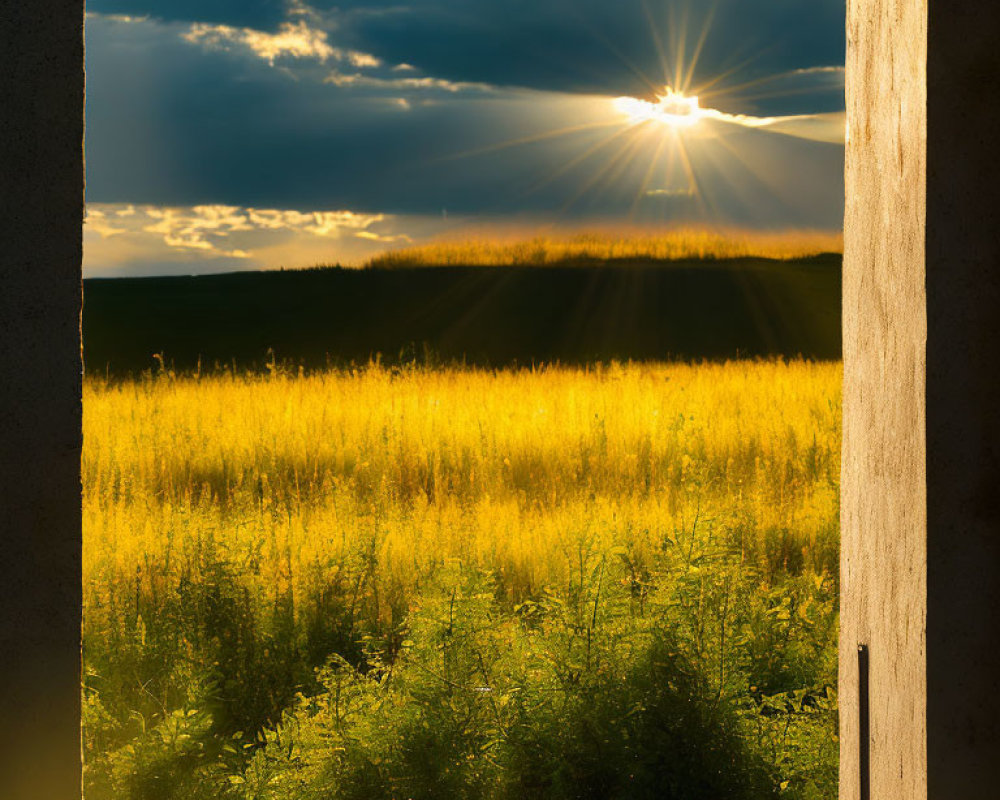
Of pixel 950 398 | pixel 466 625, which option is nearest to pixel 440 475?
pixel 466 625

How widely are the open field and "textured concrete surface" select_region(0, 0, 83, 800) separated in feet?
4.18

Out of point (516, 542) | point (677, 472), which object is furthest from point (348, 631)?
point (677, 472)

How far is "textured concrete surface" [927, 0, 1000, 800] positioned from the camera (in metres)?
1.12

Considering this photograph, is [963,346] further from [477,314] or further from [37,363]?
[477,314]

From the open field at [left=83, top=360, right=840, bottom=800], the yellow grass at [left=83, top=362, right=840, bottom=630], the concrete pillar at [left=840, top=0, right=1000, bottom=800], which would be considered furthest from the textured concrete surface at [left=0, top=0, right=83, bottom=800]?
the yellow grass at [left=83, top=362, right=840, bottom=630]

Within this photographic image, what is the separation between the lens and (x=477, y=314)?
80.9 ft

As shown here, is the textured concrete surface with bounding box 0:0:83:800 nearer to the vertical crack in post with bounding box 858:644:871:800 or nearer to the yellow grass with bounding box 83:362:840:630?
the vertical crack in post with bounding box 858:644:871:800

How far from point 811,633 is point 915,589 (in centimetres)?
222

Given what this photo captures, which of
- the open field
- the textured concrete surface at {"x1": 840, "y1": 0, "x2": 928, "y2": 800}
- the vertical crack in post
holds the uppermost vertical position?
the textured concrete surface at {"x1": 840, "y1": 0, "x2": 928, "y2": 800}

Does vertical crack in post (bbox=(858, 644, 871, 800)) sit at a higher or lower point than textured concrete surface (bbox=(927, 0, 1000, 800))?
lower

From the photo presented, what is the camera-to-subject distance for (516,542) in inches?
178

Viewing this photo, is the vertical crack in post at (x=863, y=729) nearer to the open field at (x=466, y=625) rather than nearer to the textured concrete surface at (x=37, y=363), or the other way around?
the open field at (x=466, y=625)

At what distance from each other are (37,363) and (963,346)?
3.94 ft

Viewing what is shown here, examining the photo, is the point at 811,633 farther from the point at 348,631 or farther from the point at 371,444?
the point at 371,444
